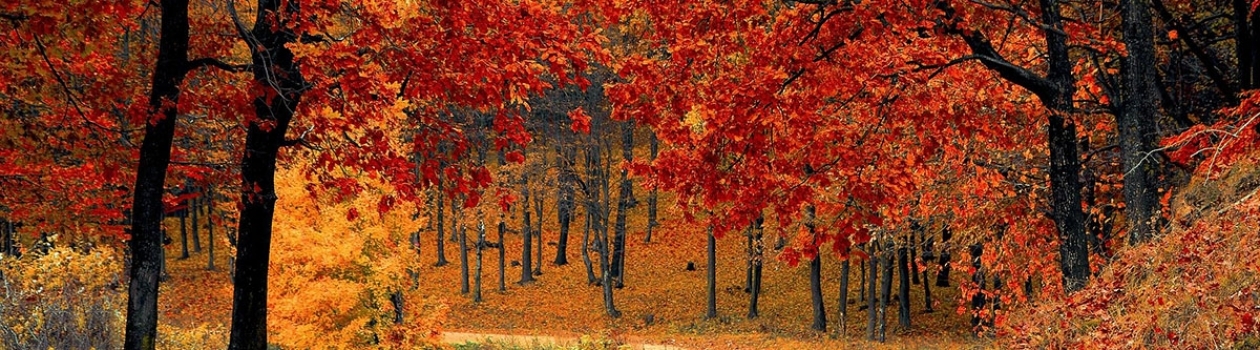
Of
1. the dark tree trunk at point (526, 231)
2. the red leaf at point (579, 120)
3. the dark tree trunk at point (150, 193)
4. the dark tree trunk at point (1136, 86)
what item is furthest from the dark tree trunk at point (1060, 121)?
the dark tree trunk at point (526, 231)

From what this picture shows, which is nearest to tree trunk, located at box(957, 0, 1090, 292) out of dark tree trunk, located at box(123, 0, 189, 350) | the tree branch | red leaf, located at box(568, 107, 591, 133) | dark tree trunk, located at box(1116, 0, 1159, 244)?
dark tree trunk, located at box(1116, 0, 1159, 244)

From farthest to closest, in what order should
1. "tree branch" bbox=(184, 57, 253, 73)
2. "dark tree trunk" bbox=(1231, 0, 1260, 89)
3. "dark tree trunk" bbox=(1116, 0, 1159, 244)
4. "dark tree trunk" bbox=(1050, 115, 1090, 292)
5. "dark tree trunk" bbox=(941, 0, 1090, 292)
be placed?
"dark tree trunk" bbox=(1231, 0, 1260, 89) → "tree branch" bbox=(184, 57, 253, 73) → "dark tree trunk" bbox=(1116, 0, 1159, 244) → "dark tree trunk" bbox=(1050, 115, 1090, 292) → "dark tree trunk" bbox=(941, 0, 1090, 292)

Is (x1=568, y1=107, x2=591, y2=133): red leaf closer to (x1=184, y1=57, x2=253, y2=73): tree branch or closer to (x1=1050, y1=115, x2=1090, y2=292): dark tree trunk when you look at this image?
(x1=184, y1=57, x2=253, y2=73): tree branch

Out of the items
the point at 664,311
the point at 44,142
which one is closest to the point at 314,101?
the point at 44,142

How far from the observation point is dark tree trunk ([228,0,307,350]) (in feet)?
31.8

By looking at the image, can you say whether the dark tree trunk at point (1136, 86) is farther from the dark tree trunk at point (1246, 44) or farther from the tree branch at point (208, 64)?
the tree branch at point (208, 64)

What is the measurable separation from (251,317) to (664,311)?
1002 inches

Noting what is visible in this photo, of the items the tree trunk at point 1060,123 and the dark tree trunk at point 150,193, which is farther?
the dark tree trunk at point 150,193

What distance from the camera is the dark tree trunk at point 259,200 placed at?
9680mm

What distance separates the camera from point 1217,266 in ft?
24.4

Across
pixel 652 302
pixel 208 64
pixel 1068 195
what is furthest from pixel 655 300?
pixel 1068 195

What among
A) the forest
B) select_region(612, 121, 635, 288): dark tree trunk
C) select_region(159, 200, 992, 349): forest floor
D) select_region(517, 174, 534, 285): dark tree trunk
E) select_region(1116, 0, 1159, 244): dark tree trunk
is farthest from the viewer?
select_region(612, 121, 635, 288): dark tree trunk

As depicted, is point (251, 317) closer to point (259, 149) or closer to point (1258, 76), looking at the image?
point (259, 149)

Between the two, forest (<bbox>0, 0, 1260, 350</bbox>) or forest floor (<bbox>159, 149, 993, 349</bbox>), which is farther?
forest floor (<bbox>159, 149, 993, 349</bbox>)
